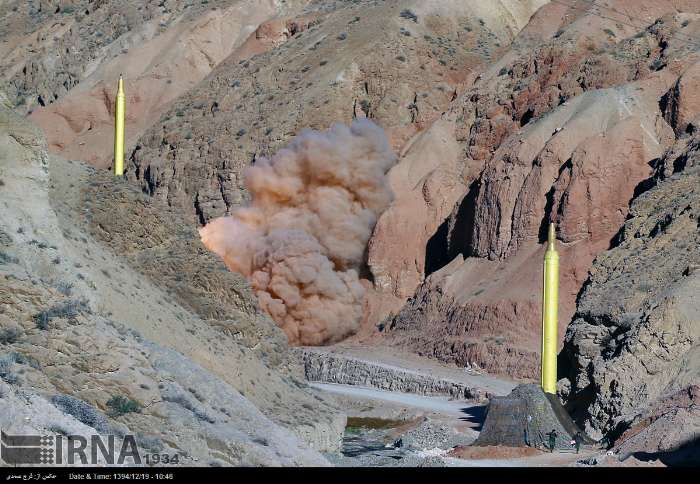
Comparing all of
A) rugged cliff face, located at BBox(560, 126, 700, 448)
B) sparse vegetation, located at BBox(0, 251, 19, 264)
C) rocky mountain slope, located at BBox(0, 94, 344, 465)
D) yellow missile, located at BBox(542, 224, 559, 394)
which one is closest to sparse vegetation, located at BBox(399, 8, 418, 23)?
rugged cliff face, located at BBox(560, 126, 700, 448)

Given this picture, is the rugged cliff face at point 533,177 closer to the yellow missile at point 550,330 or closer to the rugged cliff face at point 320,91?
the rugged cliff face at point 320,91

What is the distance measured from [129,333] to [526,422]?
1325cm

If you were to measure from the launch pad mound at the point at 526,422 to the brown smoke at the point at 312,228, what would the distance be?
2225 centimetres

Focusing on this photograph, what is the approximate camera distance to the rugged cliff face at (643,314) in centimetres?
3091

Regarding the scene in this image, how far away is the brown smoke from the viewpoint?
53.2m

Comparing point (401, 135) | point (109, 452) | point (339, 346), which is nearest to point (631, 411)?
point (109, 452)

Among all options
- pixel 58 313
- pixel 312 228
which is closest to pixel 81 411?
pixel 58 313

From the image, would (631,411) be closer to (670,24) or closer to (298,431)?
(298,431)

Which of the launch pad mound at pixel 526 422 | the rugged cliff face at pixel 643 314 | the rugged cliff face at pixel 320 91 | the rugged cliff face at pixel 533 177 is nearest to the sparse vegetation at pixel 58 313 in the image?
the rugged cliff face at pixel 643 314

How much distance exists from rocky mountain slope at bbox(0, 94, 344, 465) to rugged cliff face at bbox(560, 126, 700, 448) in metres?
7.30

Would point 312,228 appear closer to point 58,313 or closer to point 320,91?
point 320,91

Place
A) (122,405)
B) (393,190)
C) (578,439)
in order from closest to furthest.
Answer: (122,405) → (578,439) → (393,190)

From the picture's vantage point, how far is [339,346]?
169 ft

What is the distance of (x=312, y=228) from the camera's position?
2210 inches
